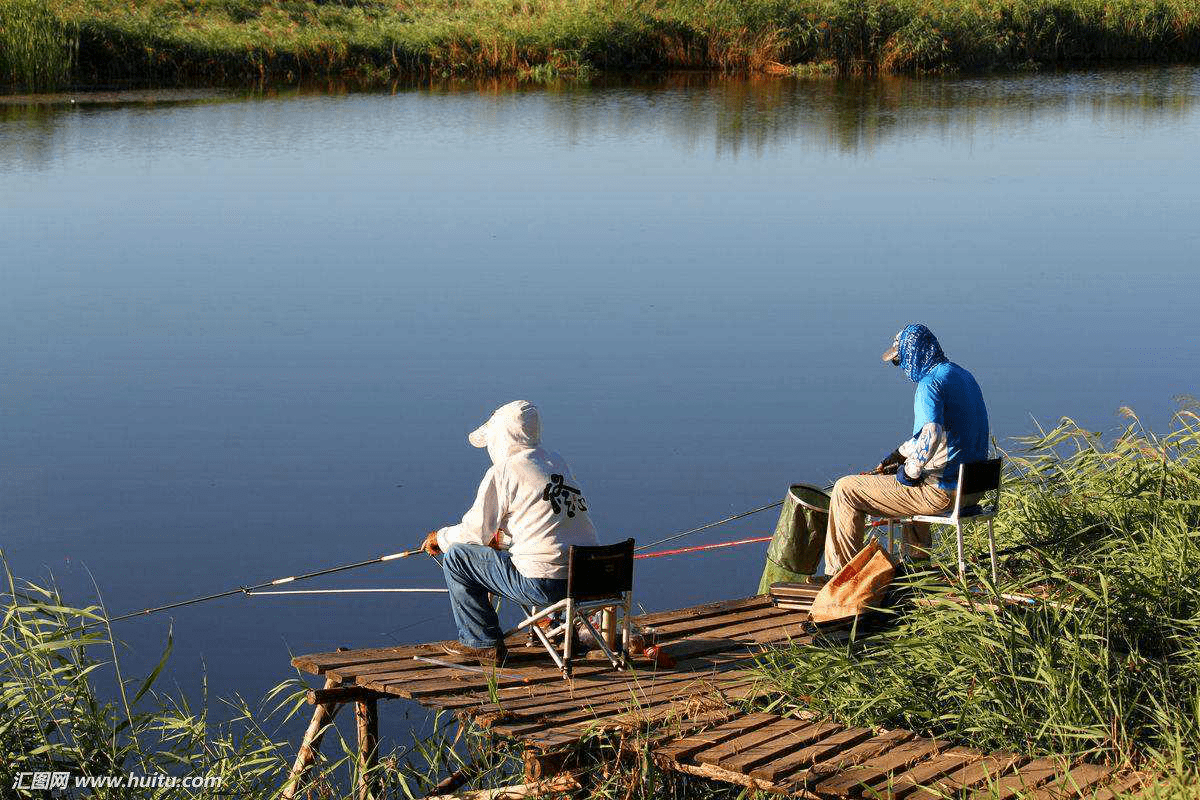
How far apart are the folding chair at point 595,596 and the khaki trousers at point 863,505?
1193 millimetres

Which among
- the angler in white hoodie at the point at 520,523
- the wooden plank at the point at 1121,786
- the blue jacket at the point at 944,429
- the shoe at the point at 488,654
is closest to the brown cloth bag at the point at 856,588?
the blue jacket at the point at 944,429

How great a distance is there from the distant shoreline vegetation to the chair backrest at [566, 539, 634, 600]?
24.0 metres

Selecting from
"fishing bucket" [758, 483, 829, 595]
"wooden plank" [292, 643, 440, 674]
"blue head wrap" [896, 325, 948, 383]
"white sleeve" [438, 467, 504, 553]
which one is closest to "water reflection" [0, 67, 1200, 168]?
"fishing bucket" [758, 483, 829, 595]

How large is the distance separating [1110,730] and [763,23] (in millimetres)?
A: 25901

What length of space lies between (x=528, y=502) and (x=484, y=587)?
1.37ft

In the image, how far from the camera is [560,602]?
16.5 ft

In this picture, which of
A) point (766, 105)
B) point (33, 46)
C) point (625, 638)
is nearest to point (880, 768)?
point (625, 638)

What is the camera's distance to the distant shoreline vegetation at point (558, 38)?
89.7ft

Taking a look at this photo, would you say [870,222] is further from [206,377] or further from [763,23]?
[763,23]

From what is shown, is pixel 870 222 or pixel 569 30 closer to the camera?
pixel 870 222

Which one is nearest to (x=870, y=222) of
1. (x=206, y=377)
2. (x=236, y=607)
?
(x=206, y=377)

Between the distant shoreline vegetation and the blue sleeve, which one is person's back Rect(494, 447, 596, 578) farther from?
the distant shoreline vegetation

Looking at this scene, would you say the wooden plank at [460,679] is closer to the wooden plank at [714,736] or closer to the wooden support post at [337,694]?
the wooden support post at [337,694]

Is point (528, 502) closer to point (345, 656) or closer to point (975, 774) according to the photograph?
point (345, 656)
